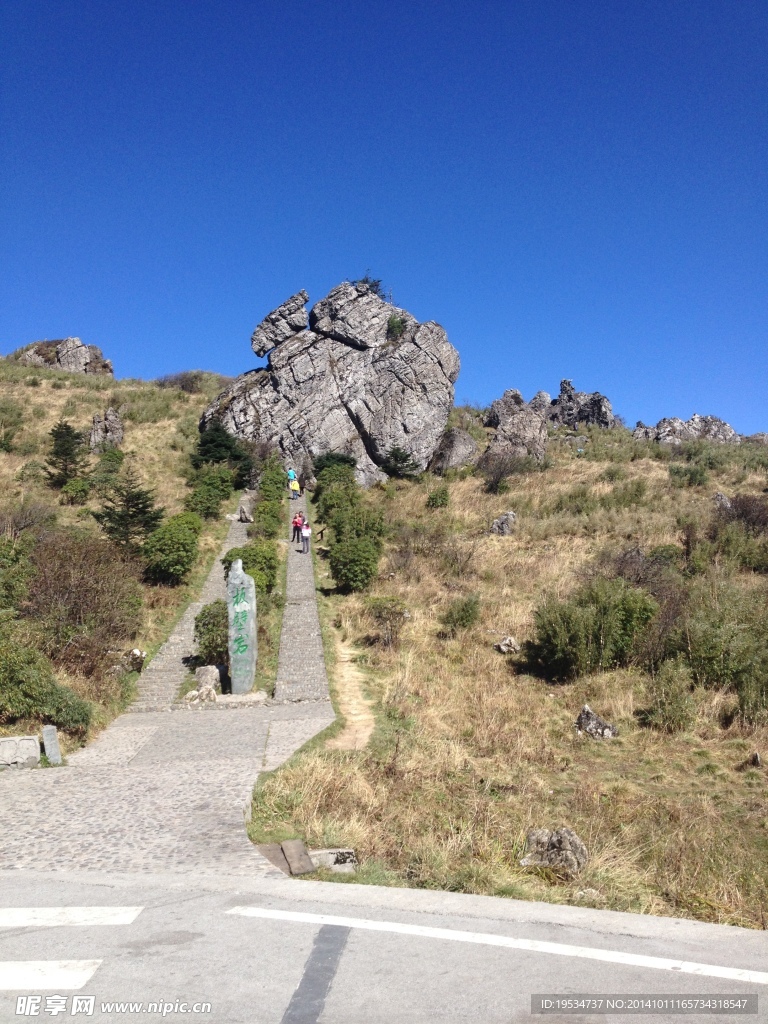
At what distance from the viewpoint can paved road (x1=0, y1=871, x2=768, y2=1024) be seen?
117 inches

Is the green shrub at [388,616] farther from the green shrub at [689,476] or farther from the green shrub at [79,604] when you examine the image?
the green shrub at [689,476]

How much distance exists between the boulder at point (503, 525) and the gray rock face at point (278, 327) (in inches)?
743

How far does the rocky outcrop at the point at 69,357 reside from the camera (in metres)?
45.9

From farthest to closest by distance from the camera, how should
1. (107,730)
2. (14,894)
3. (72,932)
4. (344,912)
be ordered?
(107,730) → (14,894) → (344,912) → (72,932)

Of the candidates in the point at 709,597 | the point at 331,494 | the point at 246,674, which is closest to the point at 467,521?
the point at 331,494

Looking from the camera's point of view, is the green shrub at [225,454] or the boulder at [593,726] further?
the green shrub at [225,454]

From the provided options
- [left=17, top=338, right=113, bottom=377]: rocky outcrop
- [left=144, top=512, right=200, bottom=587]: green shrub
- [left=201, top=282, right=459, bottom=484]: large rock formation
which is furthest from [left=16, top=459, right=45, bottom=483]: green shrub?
[left=17, top=338, right=113, bottom=377]: rocky outcrop

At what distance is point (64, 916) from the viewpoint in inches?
153

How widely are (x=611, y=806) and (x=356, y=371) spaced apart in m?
28.8

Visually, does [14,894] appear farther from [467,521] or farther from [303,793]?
[467,521]

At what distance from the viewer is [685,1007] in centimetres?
296

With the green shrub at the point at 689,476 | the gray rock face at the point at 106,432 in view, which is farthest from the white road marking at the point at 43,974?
the gray rock face at the point at 106,432

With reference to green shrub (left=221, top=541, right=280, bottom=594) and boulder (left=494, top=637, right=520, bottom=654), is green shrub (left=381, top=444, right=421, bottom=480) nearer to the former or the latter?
green shrub (left=221, top=541, right=280, bottom=594)

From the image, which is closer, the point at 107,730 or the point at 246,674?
the point at 107,730
